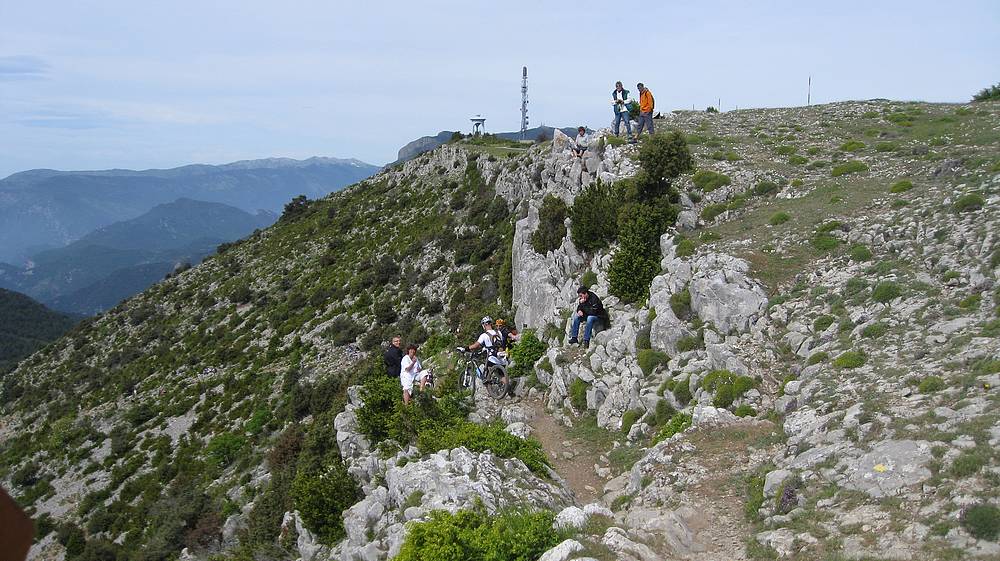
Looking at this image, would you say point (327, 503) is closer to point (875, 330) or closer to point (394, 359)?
point (394, 359)

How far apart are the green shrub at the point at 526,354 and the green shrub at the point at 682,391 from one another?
6298 mm

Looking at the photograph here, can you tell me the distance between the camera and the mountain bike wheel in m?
17.5

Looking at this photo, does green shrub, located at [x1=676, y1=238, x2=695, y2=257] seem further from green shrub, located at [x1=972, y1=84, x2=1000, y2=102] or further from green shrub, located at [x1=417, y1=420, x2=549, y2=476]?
green shrub, located at [x1=972, y1=84, x2=1000, y2=102]

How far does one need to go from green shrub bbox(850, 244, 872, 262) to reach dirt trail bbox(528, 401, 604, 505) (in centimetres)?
826

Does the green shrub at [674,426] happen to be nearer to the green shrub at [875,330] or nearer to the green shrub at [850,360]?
the green shrub at [850,360]

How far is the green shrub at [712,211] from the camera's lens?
63.0 ft

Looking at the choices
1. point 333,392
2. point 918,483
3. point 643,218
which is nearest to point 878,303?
point 918,483

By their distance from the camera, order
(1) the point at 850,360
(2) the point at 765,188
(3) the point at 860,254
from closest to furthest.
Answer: (1) the point at 850,360 → (3) the point at 860,254 → (2) the point at 765,188

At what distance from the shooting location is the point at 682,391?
1299cm

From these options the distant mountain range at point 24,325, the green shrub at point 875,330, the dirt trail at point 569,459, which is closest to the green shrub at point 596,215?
the dirt trail at point 569,459

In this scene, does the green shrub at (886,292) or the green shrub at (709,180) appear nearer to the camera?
the green shrub at (886,292)

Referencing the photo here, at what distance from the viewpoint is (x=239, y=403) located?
38.8 m

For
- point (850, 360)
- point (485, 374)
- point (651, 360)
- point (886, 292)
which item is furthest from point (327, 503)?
point (886, 292)

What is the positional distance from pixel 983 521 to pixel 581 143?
2254 centimetres
